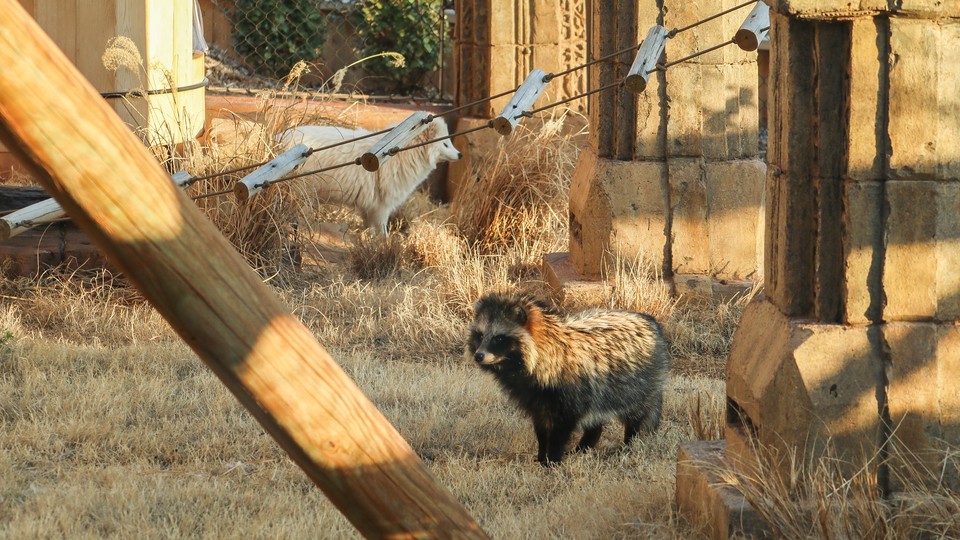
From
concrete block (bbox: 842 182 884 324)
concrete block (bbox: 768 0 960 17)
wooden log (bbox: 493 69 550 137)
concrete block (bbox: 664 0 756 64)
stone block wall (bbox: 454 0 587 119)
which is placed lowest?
concrete block (bbox: 842 182 884 324)

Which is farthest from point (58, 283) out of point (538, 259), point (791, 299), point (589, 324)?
point (791, 299)

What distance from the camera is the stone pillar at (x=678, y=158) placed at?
6645 mm

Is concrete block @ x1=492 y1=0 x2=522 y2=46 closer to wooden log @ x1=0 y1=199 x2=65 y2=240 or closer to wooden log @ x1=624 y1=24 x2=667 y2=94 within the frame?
wooden log @ x1=624 y1=24 x2=667 y2=94

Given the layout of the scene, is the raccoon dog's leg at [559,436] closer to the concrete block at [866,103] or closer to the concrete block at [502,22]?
the concrete block at [866,103]

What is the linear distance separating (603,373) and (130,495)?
79.5 inches

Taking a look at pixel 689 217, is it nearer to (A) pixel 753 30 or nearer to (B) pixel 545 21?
(A) pixel 753 30

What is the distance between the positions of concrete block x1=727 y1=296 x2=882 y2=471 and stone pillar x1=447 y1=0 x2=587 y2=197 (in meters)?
6.58

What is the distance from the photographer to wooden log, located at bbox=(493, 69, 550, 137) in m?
5.12

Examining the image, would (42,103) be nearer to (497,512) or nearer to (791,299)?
(791,299)

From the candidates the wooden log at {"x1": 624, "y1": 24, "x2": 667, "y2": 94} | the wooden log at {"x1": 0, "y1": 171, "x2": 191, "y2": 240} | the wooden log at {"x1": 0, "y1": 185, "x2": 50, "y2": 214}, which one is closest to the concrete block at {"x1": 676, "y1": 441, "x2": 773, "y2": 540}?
the wooden log at {"x1": 624, "y1": 24, "x2": 667, "y2": 94}

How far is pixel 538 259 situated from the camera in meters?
8.24

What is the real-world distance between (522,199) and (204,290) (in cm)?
651

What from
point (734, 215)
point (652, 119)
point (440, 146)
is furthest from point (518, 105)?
point (440, 146)

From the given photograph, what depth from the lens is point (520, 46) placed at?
33.7 ft
